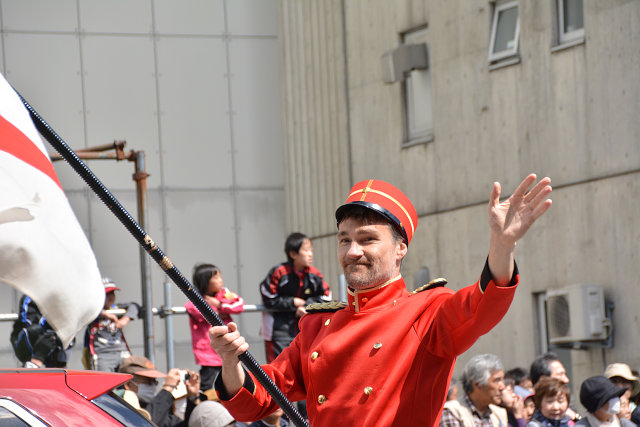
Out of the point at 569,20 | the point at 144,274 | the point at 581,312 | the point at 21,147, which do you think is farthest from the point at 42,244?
the point at 569,20

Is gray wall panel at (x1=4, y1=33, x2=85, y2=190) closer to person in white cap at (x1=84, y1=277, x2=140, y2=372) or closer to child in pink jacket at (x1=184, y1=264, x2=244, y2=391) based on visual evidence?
person in white cap at (x1=84, y1=277, x2=140, y2=372)

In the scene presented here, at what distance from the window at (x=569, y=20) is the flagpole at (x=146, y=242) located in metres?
8.59

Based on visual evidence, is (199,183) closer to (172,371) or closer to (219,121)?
(219,121)

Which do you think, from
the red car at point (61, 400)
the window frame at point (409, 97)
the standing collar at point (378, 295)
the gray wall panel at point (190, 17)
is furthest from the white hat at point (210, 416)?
the gray wall panel at point (190, 17)

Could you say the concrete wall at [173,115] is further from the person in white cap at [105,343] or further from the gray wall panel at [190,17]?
the person in white cap at [105,343]

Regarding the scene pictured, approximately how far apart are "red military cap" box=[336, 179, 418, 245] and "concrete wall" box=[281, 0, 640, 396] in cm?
741

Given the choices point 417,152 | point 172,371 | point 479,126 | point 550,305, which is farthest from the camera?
point 417,152

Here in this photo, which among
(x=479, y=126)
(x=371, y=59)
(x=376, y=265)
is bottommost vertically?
(x=376, y=265)

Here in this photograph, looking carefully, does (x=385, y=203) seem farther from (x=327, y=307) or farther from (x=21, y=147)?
(x=21, y=147)

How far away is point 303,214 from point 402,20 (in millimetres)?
2841

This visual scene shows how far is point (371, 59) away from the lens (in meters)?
14.5

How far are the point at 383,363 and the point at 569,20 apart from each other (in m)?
8.71

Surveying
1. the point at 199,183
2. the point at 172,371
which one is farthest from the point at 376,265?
the point at 199,183

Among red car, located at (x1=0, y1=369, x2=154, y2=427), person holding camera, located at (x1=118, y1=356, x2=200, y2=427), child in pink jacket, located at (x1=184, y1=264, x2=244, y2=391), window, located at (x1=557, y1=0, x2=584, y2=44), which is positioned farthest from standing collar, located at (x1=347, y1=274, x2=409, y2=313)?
window, located at (x1=557, y1=0, x2=584, y2=44)
